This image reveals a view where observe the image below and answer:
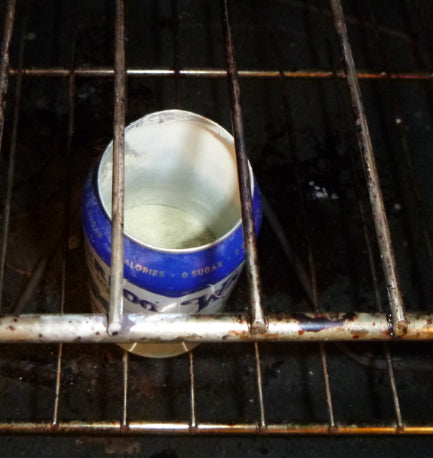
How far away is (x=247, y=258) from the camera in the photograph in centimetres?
46

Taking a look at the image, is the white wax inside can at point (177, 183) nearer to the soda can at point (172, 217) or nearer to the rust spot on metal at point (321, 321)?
the soda can at point (172, 217)

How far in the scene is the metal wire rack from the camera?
0.44 meters

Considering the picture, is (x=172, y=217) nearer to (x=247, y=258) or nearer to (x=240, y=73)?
(x=240, y=73)

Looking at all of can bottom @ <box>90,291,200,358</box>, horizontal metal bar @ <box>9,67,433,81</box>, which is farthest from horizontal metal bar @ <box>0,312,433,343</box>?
horizontal metal bar @ <box>9,67,433,81</box>

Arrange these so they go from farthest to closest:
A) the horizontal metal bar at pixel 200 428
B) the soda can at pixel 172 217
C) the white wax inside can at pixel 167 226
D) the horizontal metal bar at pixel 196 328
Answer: the white wax inside can at pixel 167 226 → the horizontal metal bar at pixel 200 428 → the soda can at pixel 172 217 → the horizontal metal bar at pixel 196 328

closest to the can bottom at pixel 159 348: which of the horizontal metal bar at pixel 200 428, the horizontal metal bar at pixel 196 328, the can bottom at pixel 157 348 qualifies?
the can bottom at pixel 157 348

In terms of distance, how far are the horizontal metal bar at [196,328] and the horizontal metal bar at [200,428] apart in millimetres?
316

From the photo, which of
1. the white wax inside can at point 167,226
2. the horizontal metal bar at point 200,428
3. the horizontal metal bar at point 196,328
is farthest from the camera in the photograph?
the white wax inside can at point 167,226

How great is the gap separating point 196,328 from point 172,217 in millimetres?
469

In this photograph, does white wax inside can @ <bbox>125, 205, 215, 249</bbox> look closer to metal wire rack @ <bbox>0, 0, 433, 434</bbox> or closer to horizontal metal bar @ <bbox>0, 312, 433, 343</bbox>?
metal wire rack @ <bbox>0, 0, 433, 434</bbox>

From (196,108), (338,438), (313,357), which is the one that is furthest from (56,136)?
(338,438)

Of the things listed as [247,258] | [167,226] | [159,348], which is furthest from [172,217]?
[247,258]

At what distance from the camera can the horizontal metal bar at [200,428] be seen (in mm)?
708

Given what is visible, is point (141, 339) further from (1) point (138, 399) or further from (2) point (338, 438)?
(2) point (338, 438)
